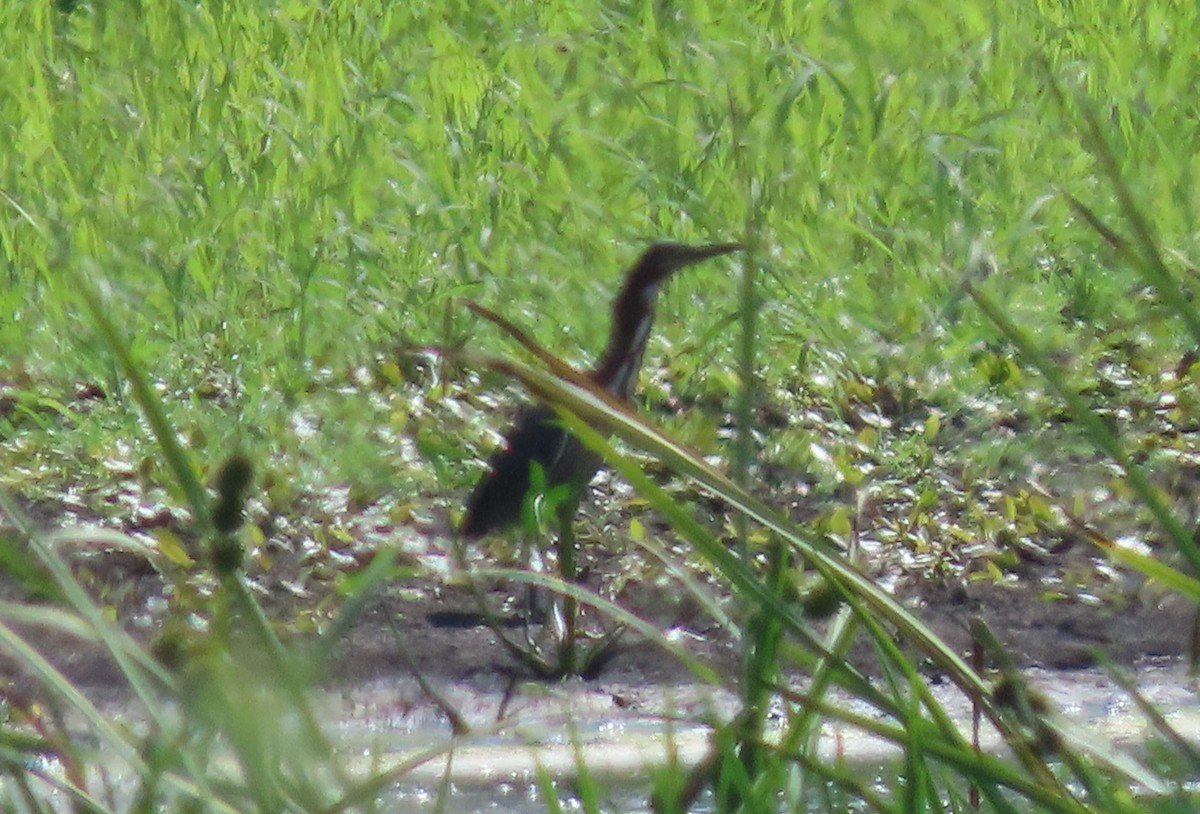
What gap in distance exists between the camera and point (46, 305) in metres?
5.48

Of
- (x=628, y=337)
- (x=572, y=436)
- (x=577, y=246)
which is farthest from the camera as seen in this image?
(x=577, y=246)

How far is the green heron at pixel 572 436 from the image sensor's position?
15.0ft

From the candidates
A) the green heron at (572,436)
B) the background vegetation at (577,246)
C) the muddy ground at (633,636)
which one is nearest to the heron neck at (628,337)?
the green heron at (572,436)

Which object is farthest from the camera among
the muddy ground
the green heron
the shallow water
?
the green heron

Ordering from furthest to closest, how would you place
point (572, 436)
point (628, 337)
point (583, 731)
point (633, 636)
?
point (628, 337) → point (572, 436) → point (633, 636) → point (583, 731)

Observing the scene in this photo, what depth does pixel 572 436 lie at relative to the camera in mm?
4699

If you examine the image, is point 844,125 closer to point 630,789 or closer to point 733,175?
point 733,175

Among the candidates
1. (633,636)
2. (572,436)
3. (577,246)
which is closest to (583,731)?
(633,636)

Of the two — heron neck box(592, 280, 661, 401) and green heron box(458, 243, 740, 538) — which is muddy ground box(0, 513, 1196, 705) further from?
heron neck box(592, 280, 661, 401)

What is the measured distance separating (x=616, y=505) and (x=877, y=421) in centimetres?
70

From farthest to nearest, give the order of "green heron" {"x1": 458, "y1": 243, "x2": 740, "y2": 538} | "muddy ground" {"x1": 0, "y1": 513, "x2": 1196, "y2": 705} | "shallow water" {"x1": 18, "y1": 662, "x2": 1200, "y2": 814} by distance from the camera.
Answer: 1. "green heron" {"x1": 458, "y1": 243, "x2": 740, "y2": 538}
2. "muddy ground" {"x1": 0, "y1": 513, "x2": 1196, "y2": 705}
3. "shallow water" {"x1": 18, "y1": 662, "x2": 1200, "y2": 814}

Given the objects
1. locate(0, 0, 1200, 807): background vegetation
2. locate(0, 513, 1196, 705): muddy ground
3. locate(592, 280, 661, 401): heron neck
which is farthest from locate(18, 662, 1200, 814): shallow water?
locate(592, 280, 661, 401): heron neck

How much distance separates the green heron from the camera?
4566 mm

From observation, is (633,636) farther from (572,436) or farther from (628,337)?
(628,337)
